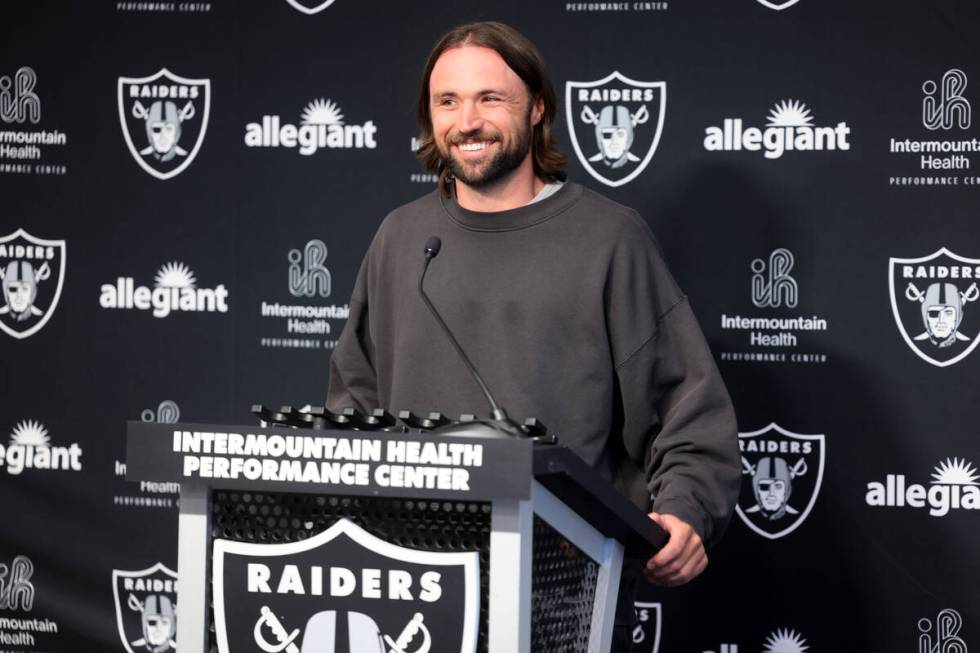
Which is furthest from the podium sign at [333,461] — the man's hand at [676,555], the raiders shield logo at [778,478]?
the raiders shield logo at [778,478]

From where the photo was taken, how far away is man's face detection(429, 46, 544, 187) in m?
2.23

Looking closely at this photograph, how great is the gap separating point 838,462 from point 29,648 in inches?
96.3

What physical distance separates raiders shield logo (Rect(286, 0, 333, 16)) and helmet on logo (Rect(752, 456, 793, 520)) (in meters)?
1.81

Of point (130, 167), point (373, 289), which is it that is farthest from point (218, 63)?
point (373, 289)

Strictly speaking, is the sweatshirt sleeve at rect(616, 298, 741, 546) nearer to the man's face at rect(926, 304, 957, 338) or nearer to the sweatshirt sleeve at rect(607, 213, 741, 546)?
the sweatshirt sleeve at rect(607, 213, 741, 546)

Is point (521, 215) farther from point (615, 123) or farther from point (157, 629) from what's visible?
point (157, 629)

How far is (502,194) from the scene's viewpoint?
2.30 metres

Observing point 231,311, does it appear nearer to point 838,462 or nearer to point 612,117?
point 612,117

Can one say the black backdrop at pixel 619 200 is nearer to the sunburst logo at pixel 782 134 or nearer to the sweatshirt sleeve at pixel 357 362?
the sunburst logo at pixel 782 134

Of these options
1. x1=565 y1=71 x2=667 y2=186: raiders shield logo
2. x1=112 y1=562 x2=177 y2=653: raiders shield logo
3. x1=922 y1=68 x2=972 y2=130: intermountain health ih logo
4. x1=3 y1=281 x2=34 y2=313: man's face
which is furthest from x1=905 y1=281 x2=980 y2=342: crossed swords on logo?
x1=3 y1=281 x2=34 y2=313: man's face

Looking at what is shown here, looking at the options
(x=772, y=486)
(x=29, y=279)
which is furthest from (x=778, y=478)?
(x=29, y=279)

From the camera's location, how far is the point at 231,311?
142 inches

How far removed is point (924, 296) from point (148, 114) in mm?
2296

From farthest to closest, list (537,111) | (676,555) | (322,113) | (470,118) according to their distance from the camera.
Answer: (322,113), (537,111), (470,118), (676,555)
